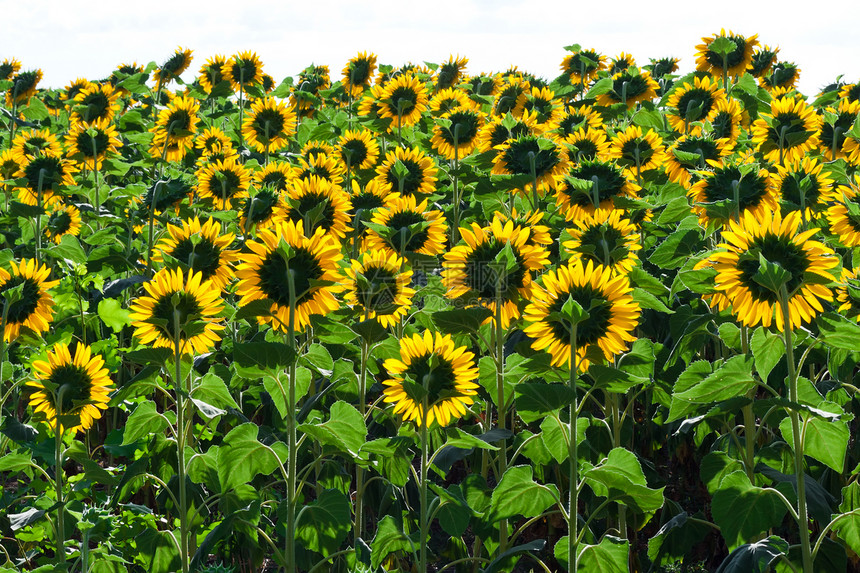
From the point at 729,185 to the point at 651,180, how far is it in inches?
50.4

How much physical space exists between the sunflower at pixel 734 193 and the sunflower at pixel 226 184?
2.53 metres

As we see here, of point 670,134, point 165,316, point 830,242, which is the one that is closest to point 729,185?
point 830,242

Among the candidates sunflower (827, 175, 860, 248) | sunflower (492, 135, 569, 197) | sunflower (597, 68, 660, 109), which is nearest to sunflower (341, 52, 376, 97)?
sunflower (597, 68, 660, 109)

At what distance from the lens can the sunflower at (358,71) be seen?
7680mm

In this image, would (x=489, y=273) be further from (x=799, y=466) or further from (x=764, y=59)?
(x=764, y=59)

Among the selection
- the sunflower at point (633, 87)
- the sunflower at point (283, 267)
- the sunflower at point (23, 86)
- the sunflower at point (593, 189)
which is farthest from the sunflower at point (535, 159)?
the sunflower at point (23, 86)

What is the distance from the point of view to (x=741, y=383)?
204 cm

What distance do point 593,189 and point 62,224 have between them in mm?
3548

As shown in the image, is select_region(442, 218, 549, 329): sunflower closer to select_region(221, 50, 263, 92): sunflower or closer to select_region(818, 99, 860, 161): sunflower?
select_region(818, 99, 860, 161): sunflower

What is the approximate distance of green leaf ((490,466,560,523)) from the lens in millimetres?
2223

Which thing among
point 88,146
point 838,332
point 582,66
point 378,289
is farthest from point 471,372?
point 582,66

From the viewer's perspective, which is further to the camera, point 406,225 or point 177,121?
point 177,121

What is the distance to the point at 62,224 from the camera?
5316 millimetres

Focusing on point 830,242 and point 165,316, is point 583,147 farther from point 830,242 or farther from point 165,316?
point 165,316
